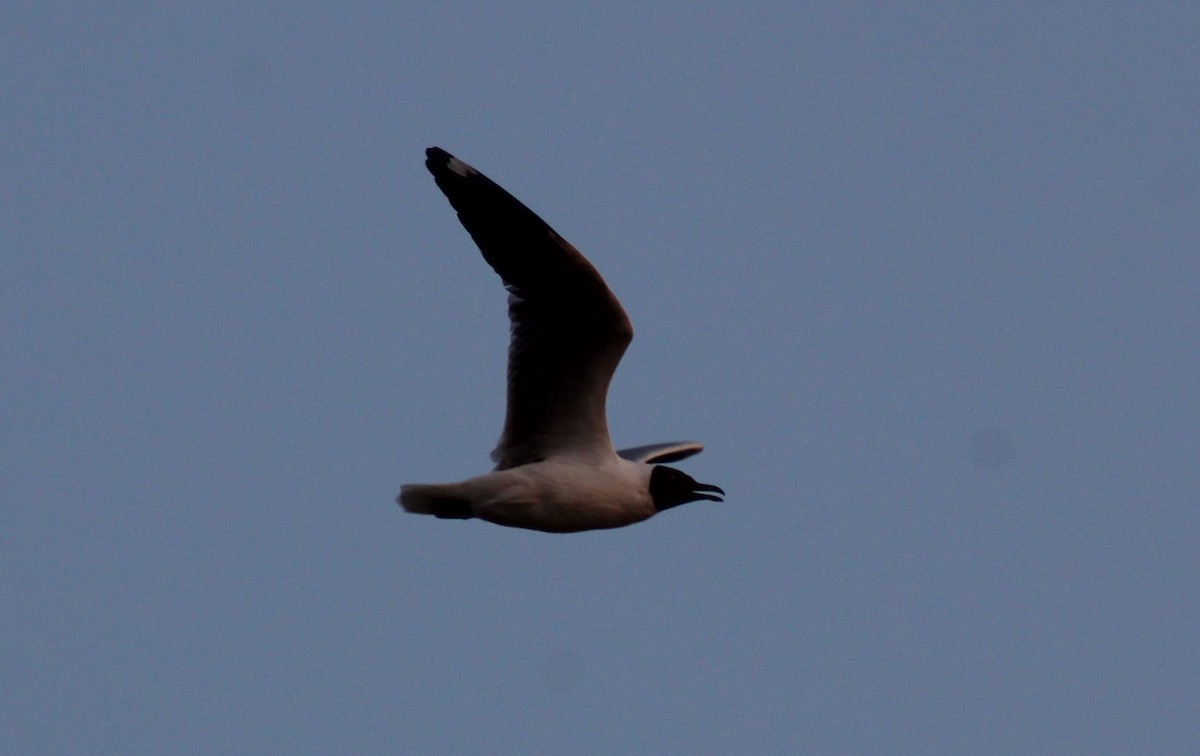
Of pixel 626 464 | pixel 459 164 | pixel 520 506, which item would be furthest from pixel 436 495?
pixel 459 164

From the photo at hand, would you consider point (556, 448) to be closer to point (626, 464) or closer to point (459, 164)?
point (626, 464)

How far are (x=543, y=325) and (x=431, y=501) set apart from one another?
4.28ft

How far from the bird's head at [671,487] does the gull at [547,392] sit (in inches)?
0.4

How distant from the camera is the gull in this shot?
36.4ft

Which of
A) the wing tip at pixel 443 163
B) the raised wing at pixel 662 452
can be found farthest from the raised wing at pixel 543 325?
the raised wing at pixel 662 452

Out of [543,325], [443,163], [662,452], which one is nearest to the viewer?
[443,163]

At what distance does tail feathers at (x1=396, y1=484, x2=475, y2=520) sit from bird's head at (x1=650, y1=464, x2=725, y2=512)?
1266 mm

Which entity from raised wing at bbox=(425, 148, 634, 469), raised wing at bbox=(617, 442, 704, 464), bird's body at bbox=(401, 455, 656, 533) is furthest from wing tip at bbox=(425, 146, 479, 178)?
raised wing at bbox=(617, 442, 704, 464)

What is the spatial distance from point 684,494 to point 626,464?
1.59 feet

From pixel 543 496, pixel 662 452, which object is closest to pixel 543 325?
pixel 543 496

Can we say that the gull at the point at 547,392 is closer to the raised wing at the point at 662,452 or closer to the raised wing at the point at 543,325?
the raised wing at the point at 543,325

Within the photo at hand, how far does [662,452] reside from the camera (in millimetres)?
13805

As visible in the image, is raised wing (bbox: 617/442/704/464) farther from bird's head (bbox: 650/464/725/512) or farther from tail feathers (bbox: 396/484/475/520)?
tail feathers (bbox: 396/484/475/520)

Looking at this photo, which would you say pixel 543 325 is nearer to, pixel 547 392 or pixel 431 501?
pixel 547 392
